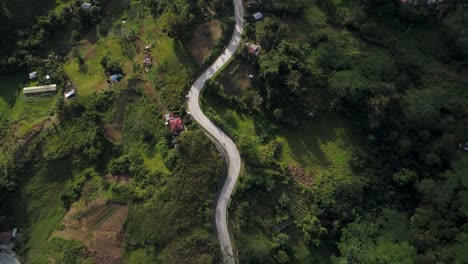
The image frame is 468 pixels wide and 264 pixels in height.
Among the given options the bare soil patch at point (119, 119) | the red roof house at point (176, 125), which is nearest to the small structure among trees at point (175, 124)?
the red roof house at point (176, 125)

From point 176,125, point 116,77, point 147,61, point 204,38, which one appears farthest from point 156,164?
point 204,38

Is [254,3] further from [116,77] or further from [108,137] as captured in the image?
[108,137]

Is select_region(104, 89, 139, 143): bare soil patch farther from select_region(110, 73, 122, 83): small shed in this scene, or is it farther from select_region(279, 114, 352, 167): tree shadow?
select_region(279, 114, 352, 167): tree shadow

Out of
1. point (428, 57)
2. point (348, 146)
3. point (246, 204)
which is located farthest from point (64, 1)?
point (428, 57)

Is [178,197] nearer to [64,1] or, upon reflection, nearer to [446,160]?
[446,160]

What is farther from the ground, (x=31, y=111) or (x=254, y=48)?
(x=254, y=48)

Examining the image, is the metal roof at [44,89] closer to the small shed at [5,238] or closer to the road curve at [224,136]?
the small shed at [5,238]

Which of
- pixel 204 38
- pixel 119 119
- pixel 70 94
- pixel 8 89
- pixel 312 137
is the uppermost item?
pixel 204 38

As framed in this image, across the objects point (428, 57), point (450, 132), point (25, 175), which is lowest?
point (25, 175)
